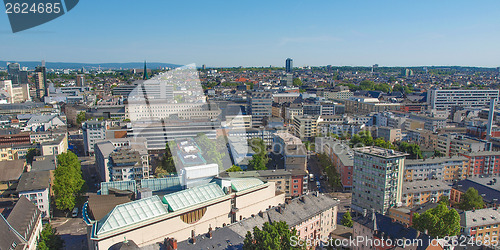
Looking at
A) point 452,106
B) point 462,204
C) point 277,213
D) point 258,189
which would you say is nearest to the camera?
point 277,213

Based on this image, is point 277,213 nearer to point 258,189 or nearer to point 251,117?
point 258,189

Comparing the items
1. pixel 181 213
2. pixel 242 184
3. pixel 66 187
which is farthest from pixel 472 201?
pixel 66 187

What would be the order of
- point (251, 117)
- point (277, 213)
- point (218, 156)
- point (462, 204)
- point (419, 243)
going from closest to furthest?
point (419, 243) → point (277, 213) → point (462, 204) → point (218, 156) → point (251, 117)

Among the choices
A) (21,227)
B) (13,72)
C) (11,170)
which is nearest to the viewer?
(21,227)

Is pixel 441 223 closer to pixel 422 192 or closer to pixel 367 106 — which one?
pixel 422 192

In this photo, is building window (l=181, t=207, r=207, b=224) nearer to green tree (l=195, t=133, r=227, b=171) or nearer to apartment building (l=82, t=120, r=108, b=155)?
green tree (l=195, t=133, r=227, b=171)

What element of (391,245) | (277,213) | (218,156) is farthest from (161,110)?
(391,245)

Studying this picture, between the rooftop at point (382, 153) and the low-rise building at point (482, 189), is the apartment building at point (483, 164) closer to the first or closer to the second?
the low-rise building at point (482, 189)

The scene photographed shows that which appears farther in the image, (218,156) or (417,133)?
(417,133)
